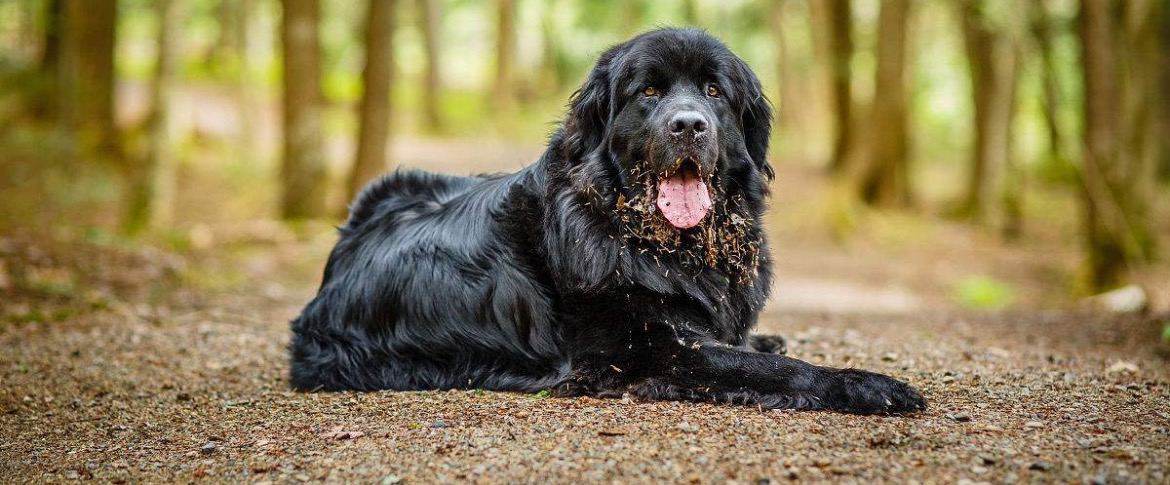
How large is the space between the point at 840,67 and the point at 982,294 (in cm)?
804

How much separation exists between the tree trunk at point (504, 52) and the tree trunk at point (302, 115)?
16.5 meters

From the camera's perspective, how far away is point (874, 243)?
50.9 feet

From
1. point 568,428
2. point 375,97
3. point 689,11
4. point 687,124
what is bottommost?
point 568,428

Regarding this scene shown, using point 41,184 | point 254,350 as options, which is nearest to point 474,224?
point 254,350

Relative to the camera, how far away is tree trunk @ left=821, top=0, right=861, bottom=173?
61.2 ft

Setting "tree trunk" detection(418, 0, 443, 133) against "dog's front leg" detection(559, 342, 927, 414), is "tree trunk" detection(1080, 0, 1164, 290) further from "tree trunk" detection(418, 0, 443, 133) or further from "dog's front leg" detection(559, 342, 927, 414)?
"tree trunk" detection(418, 0, 443, 133)

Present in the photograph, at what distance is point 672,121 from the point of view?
14.1ft

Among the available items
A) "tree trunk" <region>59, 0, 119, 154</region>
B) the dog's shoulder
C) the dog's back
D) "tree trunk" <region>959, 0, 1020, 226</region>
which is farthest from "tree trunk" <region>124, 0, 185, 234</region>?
Result: "tree trunk" <region>959, 0, 1020, 226</region>

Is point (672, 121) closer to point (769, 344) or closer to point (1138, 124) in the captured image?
point (769, 344)

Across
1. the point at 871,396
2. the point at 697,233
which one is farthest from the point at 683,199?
the point at 871,396

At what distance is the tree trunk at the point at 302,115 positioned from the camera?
39.9ft

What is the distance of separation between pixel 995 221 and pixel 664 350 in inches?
630

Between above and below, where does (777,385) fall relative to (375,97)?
below

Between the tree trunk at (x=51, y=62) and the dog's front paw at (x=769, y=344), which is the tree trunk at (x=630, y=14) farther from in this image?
the dog's front paw at (x=769, y=344)
